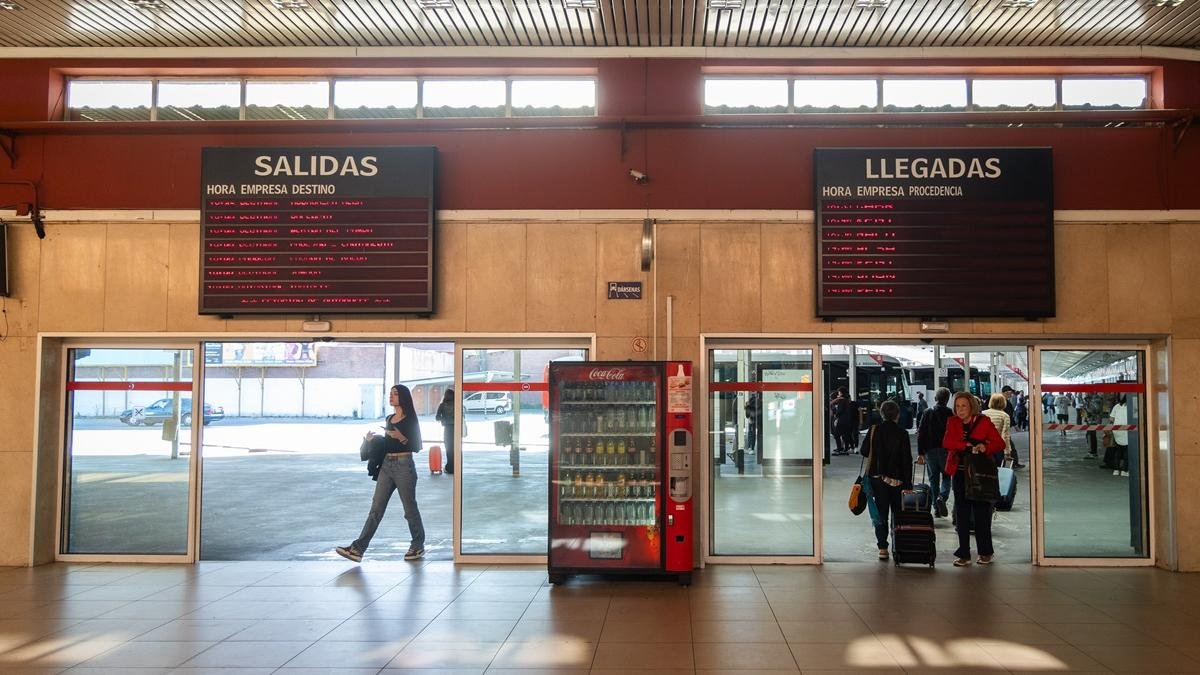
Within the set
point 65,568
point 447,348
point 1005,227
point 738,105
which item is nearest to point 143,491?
point 65,568

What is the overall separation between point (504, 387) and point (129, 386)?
12.2 ft

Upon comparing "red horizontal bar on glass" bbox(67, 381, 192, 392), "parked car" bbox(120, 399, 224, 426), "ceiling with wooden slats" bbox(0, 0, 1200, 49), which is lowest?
"parked car" bbox(120, 399, 224, 426)

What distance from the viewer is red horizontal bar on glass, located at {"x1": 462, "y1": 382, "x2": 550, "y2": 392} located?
25.7ft

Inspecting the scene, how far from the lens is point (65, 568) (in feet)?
25.2

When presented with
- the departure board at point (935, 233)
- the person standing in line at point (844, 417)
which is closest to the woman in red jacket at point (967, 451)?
the departure board at point (935, 233)

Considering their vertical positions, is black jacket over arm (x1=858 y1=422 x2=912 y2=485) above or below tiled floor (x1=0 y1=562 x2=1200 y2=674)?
above

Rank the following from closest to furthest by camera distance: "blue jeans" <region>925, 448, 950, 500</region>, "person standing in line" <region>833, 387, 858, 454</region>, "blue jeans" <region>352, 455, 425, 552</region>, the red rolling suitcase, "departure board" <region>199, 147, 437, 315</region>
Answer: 1. "departure board" <region>199, 147, 437, 315</region>
2. "blue jeans" <region>352, 455, 425, 552</region>
3. "blue jeans" <region>925, 448, 950, 500</region>
4. the red rolling suitcase
5. "person standing in line" <region>833, 387, 858, 454</region>

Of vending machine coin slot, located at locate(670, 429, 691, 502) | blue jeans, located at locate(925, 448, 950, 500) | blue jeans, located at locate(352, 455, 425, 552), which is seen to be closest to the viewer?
vending machine coin slot, located at locate(670, 429, 691, 502)

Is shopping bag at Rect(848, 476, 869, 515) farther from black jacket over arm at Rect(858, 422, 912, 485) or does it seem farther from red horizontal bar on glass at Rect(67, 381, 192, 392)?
red horizontal bar on glass at Rect(67, 381, 192, 392)

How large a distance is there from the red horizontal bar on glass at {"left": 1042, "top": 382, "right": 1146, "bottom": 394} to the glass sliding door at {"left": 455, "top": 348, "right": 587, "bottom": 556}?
455 centimetres

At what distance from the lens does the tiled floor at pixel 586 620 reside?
198 inches

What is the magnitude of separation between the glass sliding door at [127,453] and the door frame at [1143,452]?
8078mm

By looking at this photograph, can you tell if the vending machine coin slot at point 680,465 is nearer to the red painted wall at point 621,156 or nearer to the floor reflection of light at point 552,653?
the floor reflection of light at point 552,653

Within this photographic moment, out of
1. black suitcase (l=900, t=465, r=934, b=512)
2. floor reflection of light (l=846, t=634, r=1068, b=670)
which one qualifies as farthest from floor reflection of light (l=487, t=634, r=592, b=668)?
black suitcase (l=900, t=465, r=934, b=512)
